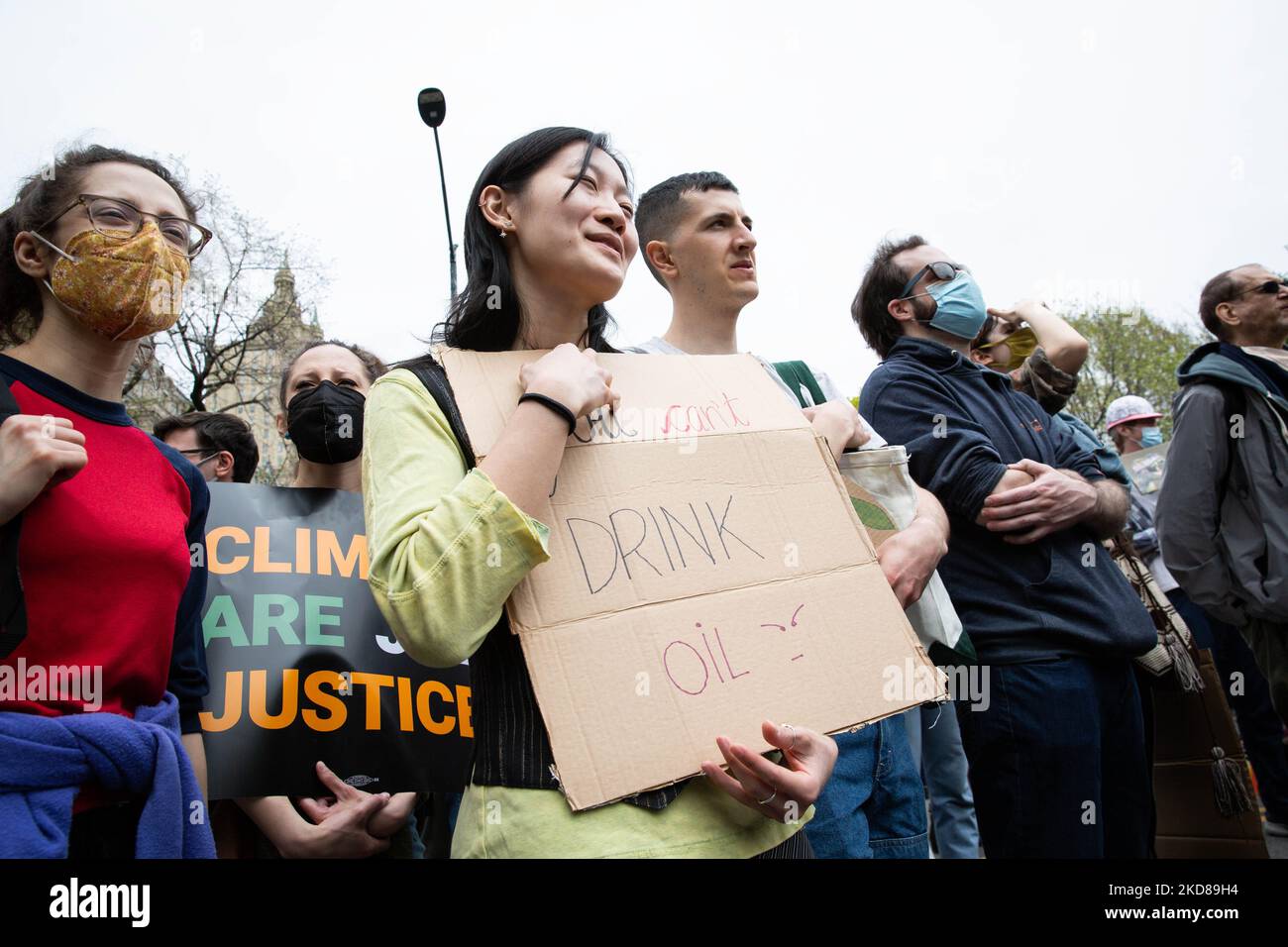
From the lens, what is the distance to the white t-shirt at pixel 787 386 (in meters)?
2.19

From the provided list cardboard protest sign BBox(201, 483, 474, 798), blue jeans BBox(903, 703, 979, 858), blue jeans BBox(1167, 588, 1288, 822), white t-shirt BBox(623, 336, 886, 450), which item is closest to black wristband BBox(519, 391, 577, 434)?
white t-shirt BBox(623, 336, 886, 450)

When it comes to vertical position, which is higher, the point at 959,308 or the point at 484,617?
the point at 959,308

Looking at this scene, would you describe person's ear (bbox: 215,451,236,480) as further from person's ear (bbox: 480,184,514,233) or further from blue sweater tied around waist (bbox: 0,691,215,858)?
person's ear (bbox: 480,184,514,233)

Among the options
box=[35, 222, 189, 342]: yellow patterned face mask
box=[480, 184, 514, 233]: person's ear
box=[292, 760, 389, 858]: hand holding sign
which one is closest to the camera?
box=[35, 222, 189, 342]: yellow patterned face mask

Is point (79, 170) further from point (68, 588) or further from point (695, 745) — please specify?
point (695, 745)

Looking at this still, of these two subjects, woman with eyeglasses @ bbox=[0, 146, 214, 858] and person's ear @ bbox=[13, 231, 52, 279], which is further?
person's ear @ bbox=[13, 231, 52, 279]

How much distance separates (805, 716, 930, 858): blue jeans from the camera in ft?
7.23

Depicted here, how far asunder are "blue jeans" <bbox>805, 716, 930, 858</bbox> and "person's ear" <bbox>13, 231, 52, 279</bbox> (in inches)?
80.6

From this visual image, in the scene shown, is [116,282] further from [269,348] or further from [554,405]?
[269,348]

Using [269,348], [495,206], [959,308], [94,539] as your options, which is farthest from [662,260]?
[269,348]

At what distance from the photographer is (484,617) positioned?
4.70 ft

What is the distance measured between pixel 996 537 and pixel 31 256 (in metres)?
2.64
